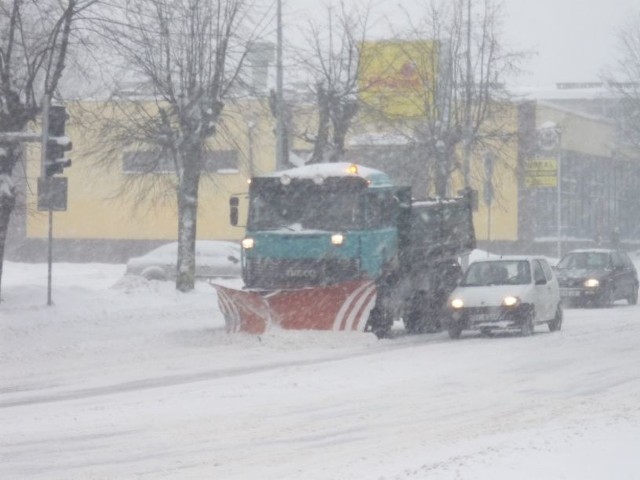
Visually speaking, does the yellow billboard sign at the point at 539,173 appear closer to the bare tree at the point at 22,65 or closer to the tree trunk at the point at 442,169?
the tree trunk at the point at 442,169

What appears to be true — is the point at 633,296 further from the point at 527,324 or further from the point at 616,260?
the point at 527,324

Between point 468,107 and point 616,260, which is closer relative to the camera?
point 616,260

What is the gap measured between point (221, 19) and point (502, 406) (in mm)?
19749

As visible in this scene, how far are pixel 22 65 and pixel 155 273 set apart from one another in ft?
61.4

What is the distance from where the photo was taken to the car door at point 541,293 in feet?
79.6

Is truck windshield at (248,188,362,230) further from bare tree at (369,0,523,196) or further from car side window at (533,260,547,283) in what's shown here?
bare tree at (369,0,523,196)

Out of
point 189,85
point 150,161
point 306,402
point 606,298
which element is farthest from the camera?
point 150,161

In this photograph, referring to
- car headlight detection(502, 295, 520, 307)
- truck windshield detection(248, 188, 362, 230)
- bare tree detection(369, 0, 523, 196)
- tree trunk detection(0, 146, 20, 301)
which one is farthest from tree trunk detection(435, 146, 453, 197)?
tree trunk detection(0, 146, 20, 301)

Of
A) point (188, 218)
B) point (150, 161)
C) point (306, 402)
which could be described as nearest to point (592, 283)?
point (188, 218)

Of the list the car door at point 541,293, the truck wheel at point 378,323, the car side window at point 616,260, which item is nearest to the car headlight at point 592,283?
the car side window at point 616,260

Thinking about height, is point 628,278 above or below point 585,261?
below

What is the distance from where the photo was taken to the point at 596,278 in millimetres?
34031

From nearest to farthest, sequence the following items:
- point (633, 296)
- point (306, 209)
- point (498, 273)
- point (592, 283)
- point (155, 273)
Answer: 1. point (306, 209)
2. point (498, 273)
3. point (592, 283)
4. point (633, 296)
5. point (155, 273)

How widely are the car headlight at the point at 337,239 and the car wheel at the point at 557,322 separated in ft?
16.7
